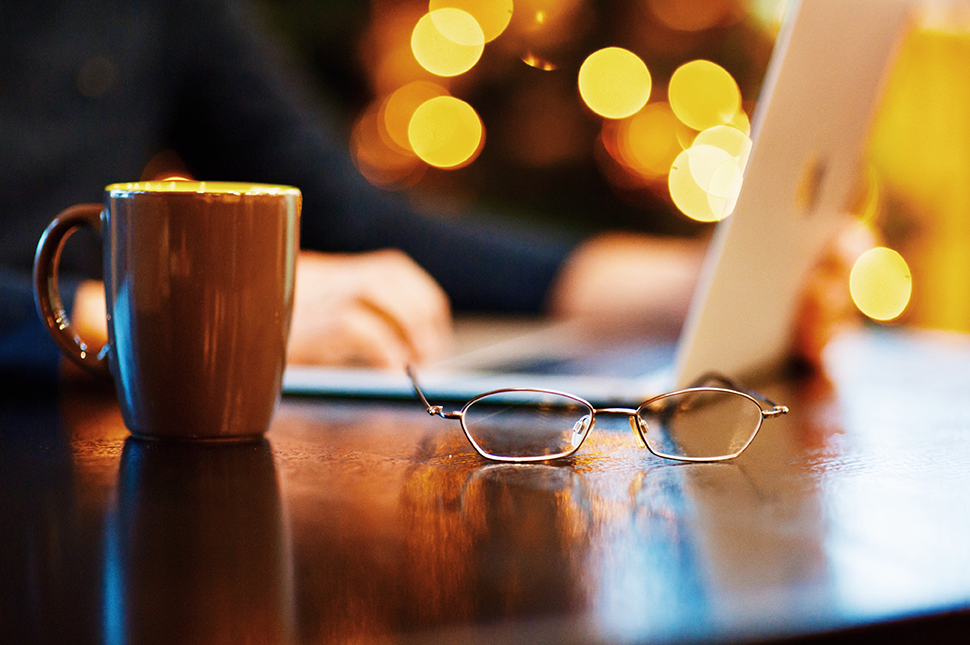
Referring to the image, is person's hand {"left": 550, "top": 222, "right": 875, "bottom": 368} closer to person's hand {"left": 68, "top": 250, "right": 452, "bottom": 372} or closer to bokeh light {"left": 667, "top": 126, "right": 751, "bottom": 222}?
bokeh light {"left": 667, "top": 126, "right": 751, "bottom": 222}

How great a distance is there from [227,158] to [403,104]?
1389mm

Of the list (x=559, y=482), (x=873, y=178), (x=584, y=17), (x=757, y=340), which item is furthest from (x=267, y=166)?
(x=873, y=178)

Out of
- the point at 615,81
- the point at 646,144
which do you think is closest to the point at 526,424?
the point at 615,81

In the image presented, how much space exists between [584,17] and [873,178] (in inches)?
70.9

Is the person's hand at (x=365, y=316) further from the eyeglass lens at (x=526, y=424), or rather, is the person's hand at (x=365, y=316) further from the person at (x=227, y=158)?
the eyeglass lens at (x=526, y=424)

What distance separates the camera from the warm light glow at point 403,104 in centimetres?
263

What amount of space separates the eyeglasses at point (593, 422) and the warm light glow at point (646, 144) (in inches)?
95.9

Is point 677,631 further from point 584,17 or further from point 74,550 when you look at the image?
point 584,17

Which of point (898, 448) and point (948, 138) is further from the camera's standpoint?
point (948, 138)

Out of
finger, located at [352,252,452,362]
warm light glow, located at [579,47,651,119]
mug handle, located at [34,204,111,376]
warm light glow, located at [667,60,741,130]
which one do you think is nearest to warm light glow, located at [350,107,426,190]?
warm light glow, located at [579,47,651,119]

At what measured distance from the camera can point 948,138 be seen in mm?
3689

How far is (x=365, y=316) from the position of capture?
2.07 feet

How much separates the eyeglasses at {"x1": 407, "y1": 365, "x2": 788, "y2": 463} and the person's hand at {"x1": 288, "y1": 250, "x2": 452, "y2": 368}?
0.16m

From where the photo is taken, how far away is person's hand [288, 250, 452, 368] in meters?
0.60
